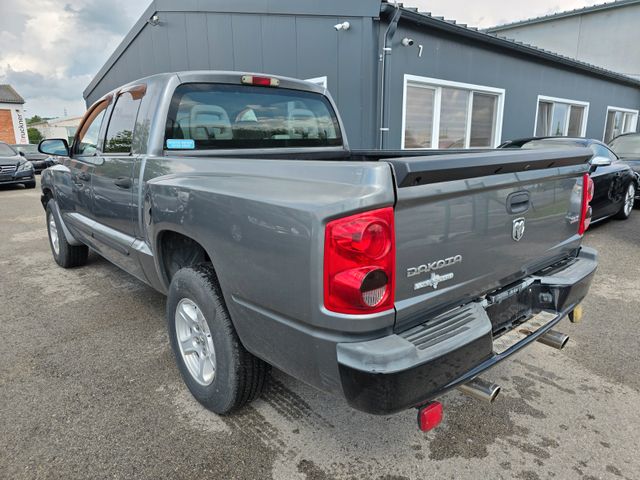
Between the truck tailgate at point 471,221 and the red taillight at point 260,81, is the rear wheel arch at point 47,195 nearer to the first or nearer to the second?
the red taillight at point 260,81

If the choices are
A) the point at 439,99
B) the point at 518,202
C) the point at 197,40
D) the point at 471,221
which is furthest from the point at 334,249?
the point at 197,40

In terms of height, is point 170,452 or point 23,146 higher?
point 23,146

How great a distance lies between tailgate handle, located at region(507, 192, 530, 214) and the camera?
200 cm

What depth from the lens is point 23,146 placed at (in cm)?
2150

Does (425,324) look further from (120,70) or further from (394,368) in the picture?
(120,70)

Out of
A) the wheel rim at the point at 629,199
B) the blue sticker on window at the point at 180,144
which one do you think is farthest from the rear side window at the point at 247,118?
the wheel rim at the point at 629,199

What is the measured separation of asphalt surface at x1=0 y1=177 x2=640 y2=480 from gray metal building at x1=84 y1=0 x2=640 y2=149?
18.7ft

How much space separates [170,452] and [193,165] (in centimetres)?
150

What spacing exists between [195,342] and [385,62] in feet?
21.5

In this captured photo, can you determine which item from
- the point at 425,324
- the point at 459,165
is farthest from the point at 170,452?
the point at 459,165

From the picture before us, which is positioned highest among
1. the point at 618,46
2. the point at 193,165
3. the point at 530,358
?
the point at 618,46

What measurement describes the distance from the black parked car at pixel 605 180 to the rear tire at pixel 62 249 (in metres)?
6.58

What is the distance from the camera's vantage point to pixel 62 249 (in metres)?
5.05

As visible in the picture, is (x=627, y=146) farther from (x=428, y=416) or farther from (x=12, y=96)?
(x=12, y=96)
